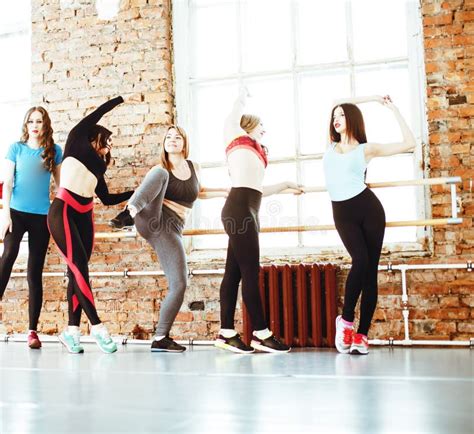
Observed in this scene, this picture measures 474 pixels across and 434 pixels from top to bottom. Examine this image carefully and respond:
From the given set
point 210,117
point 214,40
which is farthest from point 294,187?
point 214,40

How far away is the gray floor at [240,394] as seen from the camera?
4.64 ft

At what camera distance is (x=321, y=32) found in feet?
13.5

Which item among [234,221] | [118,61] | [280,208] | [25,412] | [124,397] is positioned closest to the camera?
[25,412]

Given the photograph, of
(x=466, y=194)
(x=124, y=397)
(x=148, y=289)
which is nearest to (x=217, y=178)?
(x=148, y=289)

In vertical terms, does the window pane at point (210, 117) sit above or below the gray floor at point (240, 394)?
above

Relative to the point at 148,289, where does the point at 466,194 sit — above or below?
above

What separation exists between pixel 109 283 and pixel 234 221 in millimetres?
1511

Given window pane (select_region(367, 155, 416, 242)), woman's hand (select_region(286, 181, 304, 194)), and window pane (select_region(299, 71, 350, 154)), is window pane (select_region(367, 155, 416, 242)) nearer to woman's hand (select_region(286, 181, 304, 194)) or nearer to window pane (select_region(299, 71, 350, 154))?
window pane (select_region(299, 71, 350, 154))

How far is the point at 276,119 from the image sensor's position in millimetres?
4168

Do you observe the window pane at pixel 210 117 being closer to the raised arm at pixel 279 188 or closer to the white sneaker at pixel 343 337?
the raised arm at pixel 279 188

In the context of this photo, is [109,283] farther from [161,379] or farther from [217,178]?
[161,379]

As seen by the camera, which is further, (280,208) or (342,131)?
(280,208)

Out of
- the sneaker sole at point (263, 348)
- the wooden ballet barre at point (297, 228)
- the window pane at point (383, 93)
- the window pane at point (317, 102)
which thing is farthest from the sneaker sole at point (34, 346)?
the window pane at point (383, 93)

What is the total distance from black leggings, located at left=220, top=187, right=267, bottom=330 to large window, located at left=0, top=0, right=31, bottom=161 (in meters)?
2.47
